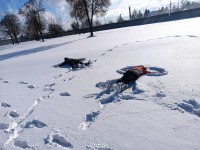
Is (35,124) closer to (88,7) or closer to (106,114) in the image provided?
(106,114)

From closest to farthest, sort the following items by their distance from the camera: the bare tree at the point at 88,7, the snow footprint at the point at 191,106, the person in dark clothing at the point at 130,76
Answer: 1. the snow footprint at the point at 191,106
2. the person in dark clothing at the point at 130,76
3. the bare tree at the point at 88,7

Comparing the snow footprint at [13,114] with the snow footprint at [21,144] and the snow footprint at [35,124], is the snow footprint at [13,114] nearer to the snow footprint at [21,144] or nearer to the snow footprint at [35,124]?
the snow footprint at [35,124]

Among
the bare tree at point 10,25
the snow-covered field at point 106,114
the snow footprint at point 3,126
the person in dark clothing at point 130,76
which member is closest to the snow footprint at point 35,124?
the snow-covered field at point 106,114

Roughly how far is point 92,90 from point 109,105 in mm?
1068

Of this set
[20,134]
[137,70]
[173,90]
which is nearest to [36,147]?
[20,134]

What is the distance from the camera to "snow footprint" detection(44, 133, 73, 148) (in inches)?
113

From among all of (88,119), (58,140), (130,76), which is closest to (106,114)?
(88,119)

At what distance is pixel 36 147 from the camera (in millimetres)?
2873

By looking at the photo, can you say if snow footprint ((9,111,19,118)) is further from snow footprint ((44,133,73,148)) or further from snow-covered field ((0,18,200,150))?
snow footprint ((44,133,73,148))

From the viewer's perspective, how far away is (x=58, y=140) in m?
3.01

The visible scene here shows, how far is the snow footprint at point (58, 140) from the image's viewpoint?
288cm

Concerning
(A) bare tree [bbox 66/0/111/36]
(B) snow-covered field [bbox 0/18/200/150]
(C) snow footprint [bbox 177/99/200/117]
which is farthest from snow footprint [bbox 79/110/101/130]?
(A) bare tree [bbox 66/0/111/36]

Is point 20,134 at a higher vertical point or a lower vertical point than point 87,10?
lower

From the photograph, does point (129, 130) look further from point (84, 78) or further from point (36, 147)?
point (84, 78)
